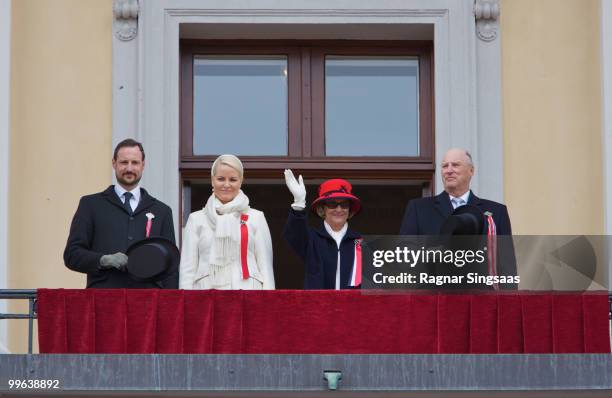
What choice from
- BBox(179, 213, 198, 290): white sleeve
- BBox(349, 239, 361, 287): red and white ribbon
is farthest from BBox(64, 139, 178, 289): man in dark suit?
BBox(349, 239, 361, 287): red and white ribbon

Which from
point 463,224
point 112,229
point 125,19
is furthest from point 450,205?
point 125,19

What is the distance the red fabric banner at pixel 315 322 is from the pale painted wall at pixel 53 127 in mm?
2664

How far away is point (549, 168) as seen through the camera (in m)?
14.3

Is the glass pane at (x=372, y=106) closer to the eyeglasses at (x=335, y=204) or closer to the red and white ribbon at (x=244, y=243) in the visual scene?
the eyeglasses at (x=335, y=204)

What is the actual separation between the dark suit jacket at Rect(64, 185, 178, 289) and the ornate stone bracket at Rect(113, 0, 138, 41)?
2910mm

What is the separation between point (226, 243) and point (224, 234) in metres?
0.07

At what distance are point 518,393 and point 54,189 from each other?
4.85 m

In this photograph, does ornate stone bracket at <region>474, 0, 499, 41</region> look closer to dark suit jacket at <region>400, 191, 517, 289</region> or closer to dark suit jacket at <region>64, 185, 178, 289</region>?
dark suit jacket at <region>400, 191, 517, 289</region>

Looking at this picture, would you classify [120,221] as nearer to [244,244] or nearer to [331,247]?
[244,244]

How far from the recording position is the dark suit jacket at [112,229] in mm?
11398

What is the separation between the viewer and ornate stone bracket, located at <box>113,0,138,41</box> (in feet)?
46.8

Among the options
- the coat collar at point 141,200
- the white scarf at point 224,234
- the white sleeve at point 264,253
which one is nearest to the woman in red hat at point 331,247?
the white sleeve at point 264,253

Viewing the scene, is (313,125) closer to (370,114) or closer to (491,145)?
(370,114)

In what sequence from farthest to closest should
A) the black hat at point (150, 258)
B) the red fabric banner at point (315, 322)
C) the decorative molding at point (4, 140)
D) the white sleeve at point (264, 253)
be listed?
the decorative molding at point (4, 140) < the white sleeve at point (264, 253) < the red fabric banner at point (315, 322) < the black hat at point (150, 258)
